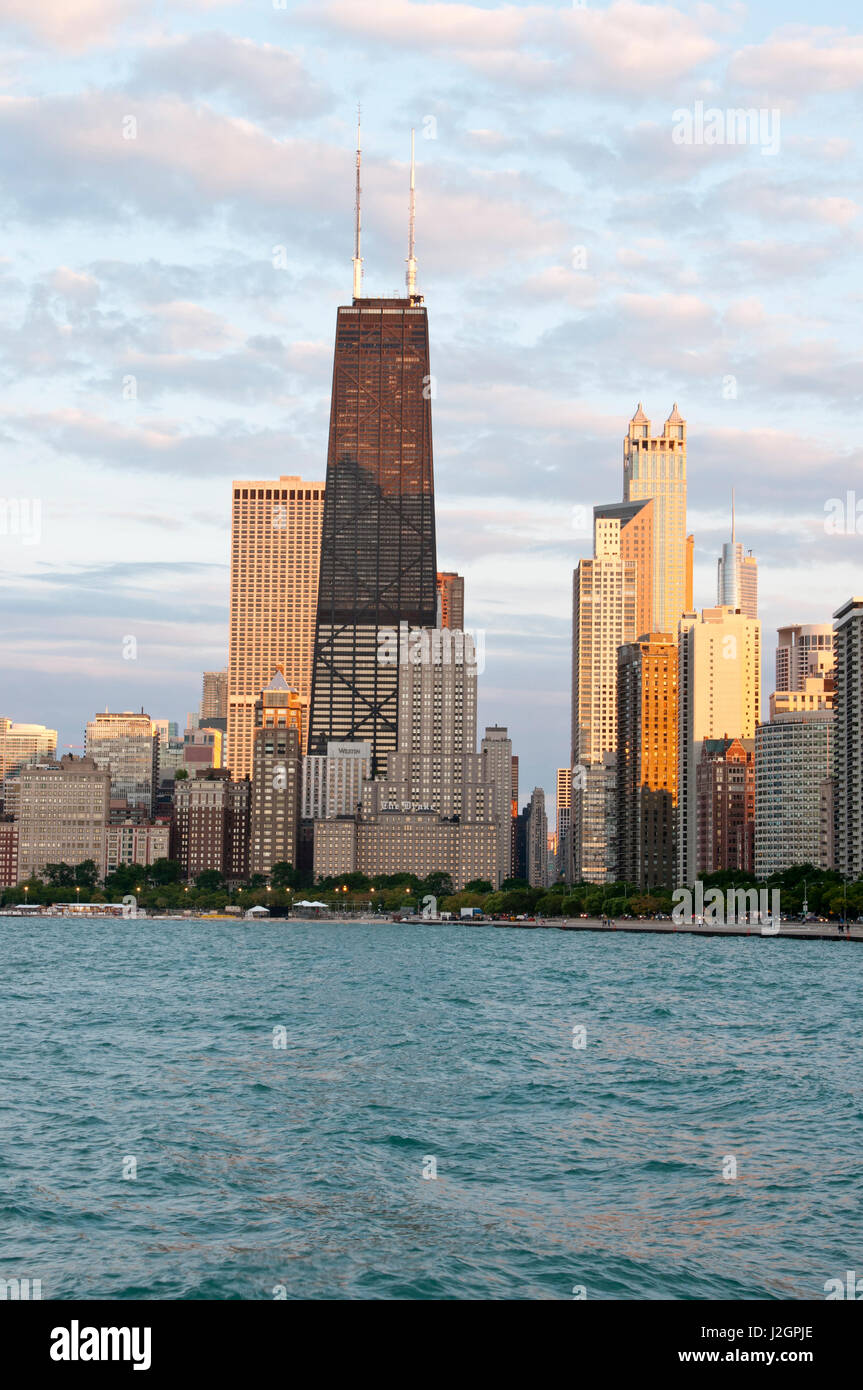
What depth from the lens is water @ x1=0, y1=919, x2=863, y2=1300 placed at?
95.9ft

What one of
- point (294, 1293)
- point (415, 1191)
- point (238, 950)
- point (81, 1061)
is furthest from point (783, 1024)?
point (238, 950)

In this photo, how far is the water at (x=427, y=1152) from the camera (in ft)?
95.9

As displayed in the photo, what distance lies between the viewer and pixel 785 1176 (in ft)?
126

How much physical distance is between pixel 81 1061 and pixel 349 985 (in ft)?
172

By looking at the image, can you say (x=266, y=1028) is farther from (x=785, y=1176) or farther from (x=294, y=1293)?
(x=294, y=1293)

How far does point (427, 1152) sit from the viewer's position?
40719mm

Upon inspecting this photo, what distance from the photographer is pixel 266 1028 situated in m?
74.5

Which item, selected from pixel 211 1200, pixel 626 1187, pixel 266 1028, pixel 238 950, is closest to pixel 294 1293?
pixel 211 1200
